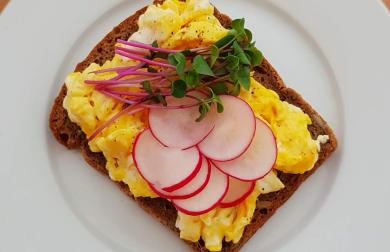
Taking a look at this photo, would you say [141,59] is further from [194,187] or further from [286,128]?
[286,128]

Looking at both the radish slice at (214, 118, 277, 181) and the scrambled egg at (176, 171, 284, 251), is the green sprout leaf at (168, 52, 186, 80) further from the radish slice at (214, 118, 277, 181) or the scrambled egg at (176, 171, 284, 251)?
the scrambled egg at (176, 171, 284, 251)

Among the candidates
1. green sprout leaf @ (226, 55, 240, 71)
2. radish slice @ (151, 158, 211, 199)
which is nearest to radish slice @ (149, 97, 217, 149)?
radish slice @ (151, 158, 211, 199)

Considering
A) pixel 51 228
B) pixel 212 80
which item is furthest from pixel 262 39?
pixel 51 228

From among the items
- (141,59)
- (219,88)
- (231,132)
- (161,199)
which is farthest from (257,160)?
(141,59)

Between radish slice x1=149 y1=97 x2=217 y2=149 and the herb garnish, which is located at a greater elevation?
the herb garnish

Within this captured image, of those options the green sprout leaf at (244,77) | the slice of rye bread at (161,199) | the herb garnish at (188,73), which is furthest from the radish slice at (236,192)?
the green sprout leaf at (244,77)

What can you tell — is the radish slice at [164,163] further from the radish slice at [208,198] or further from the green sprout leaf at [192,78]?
the green sprout leaf at [192,78]

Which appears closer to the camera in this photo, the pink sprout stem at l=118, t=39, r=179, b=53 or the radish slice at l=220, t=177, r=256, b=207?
the radish slice at l=220, t=177, r=256, b=207
